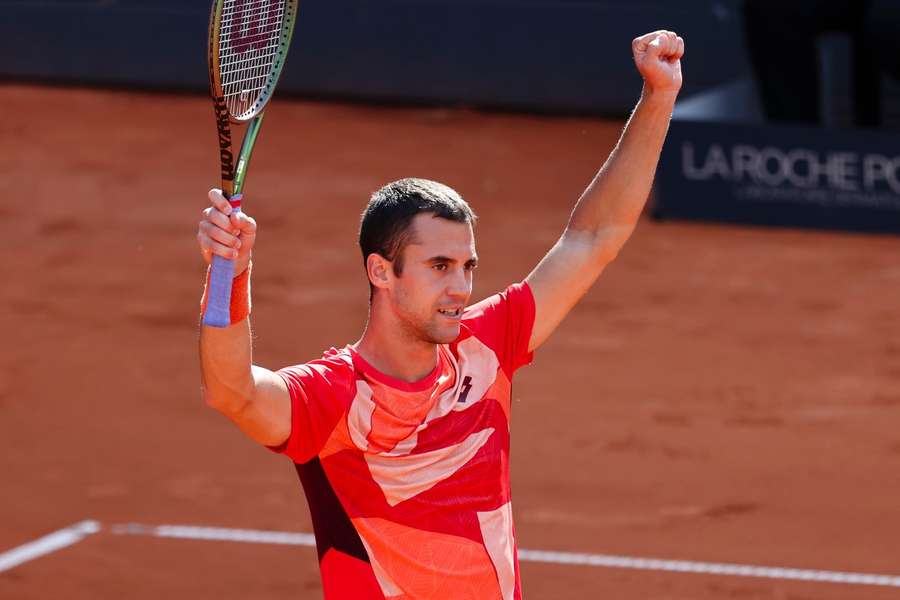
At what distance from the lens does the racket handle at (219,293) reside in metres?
3.55

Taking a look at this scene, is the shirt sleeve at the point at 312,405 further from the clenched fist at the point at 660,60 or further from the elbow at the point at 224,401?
the clenched fist at the point at 660,60

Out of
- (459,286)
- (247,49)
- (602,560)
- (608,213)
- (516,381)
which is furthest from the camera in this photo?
(516,381)

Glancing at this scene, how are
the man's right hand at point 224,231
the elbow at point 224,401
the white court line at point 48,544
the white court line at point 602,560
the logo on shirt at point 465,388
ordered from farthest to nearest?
the white court line at point 48,544, the white court line at point 602,560, the logo on shirt at point 465,388, the elbow at point 224,401, the man's right hand at point 224,231

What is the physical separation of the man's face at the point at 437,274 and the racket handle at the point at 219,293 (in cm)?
51

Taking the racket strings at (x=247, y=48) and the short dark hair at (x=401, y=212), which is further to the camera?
the racket strings at (x=247, y=48)

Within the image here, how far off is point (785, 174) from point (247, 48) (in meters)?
9.04

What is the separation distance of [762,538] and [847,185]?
5.77 metres

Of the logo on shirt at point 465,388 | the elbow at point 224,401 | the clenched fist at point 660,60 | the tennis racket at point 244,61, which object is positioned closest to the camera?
the elbow at point 224,401

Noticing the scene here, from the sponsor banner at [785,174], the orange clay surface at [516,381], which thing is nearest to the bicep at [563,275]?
the orange clay surface at [516,381]

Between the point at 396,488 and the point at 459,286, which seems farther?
the point at 396,488

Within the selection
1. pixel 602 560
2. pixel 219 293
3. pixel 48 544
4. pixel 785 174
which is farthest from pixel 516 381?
pixel 219 293

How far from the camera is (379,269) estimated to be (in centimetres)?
402

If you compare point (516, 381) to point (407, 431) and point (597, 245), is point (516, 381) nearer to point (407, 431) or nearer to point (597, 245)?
point (597, 245)

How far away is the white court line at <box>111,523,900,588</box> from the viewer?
710 centimetres
